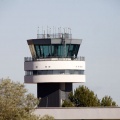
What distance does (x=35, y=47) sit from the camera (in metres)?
138

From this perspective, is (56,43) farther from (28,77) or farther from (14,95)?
(14,95)

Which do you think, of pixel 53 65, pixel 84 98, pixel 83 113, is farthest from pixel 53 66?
pixel 83 113

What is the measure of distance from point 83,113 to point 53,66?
16120mm

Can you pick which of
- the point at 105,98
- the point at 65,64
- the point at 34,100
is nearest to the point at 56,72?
the point at 65,64

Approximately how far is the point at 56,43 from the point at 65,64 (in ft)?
Result: 12.5

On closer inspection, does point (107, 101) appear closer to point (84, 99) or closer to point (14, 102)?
point (84, 99)

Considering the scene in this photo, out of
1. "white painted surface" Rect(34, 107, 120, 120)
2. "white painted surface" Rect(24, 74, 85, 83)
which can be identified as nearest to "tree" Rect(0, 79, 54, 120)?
"white painted surface" Rect(34, 107, 120, 120)

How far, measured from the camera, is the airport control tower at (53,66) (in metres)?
135

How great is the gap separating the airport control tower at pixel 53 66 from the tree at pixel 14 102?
55.6m

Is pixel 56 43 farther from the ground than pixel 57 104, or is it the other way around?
pixel 56 43

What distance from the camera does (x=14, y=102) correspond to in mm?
76875

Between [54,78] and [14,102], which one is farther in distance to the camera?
[54,78]

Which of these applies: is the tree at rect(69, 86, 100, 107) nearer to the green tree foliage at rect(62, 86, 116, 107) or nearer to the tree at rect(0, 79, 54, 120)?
the green tree foliage at rect(62, 86, 116, 107)

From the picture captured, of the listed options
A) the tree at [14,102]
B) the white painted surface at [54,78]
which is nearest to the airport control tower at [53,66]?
the white painted surface at [54,78]
